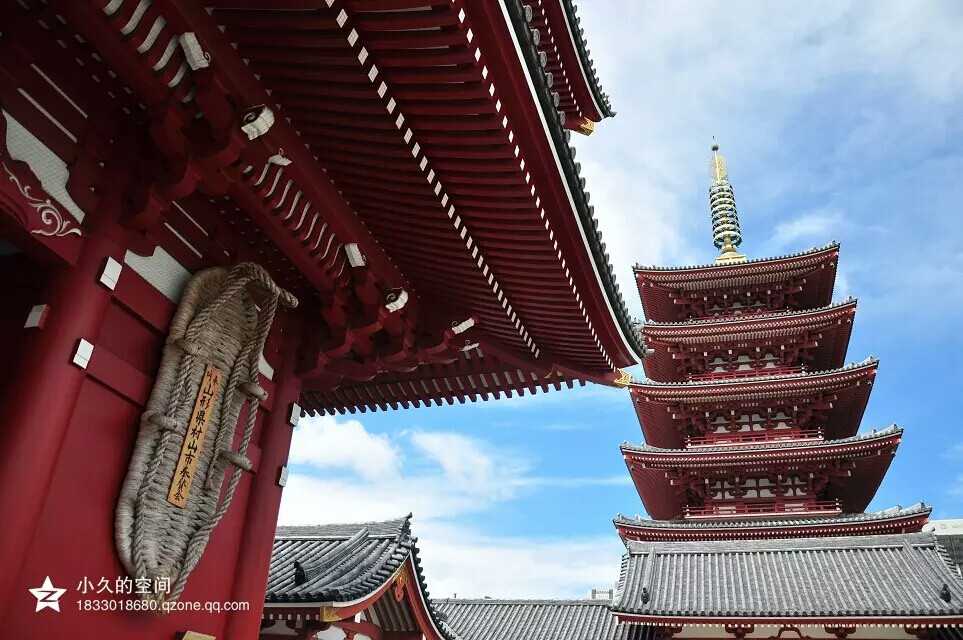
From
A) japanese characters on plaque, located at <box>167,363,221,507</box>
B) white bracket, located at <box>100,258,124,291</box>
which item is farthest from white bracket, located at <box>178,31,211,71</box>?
japanese characters on plaque, located at <box>167,363,221,507</box>

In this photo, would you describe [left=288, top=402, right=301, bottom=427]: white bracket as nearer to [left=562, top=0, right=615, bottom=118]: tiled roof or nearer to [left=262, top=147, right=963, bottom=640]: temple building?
[left=262, top=147, right=963, bottom=640]: temple building

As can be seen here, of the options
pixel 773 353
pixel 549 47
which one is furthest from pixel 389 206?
pixel 773 353

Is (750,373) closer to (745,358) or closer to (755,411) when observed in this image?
(745,358)

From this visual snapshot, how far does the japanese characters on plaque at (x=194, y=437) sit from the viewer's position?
4703mm

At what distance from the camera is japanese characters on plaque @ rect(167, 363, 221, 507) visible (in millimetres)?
4703

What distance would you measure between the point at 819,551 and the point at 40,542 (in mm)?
17331

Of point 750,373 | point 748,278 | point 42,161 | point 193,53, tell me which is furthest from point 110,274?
point 748,278

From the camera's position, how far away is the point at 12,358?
4098mm

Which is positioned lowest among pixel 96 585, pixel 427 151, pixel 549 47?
pixel 96 585

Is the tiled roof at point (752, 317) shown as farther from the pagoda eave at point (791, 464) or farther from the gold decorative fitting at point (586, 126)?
the gold decorative fitting at point (586, 126)

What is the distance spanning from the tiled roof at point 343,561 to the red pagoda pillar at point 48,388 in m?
4.54

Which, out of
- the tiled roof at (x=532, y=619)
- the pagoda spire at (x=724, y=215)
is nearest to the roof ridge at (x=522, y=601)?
the tiled roof at (x=532, y=619)

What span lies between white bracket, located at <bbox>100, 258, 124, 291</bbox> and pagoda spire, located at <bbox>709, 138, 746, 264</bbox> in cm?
2382

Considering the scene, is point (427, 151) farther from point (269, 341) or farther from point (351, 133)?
point (269, 341)
